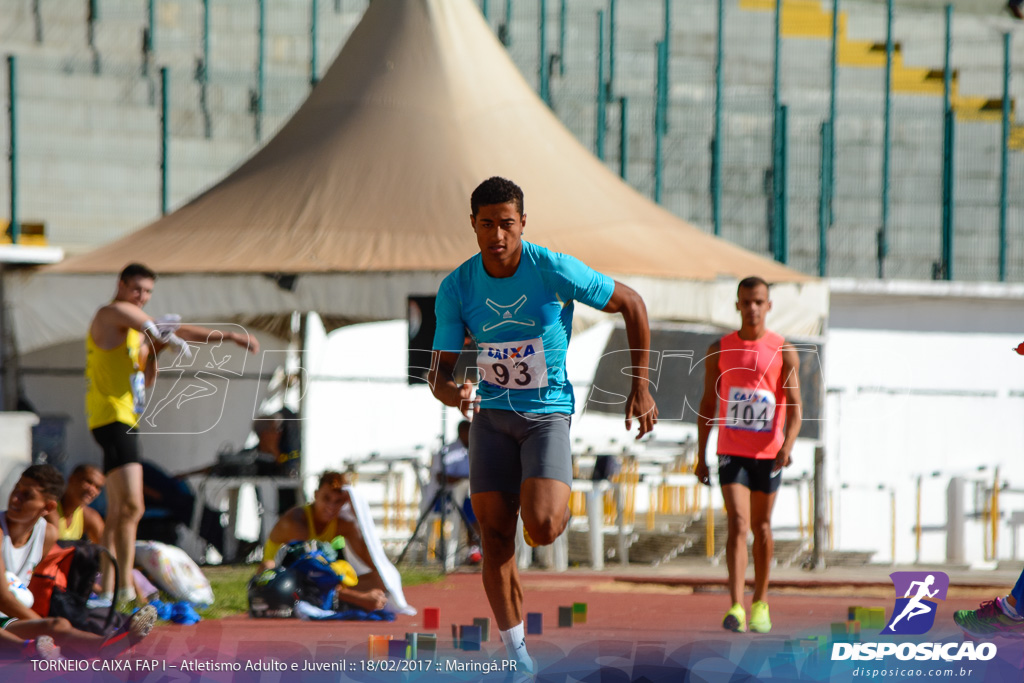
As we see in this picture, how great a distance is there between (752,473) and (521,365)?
208cm

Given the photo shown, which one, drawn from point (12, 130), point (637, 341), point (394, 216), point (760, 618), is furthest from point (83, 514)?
point (12, 130)

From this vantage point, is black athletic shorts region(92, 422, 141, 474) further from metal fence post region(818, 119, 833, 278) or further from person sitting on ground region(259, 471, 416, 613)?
metal fence post region(818, 119, 833, 278)

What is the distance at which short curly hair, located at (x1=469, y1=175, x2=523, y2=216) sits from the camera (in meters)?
4.63

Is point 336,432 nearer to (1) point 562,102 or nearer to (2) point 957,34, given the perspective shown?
(1) point 562,102

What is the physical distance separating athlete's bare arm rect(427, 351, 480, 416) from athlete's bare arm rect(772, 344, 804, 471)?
7.30 feet

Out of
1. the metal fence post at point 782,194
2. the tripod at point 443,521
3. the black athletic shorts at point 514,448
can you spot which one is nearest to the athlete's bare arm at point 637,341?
the black athletic shorts at point 514,448

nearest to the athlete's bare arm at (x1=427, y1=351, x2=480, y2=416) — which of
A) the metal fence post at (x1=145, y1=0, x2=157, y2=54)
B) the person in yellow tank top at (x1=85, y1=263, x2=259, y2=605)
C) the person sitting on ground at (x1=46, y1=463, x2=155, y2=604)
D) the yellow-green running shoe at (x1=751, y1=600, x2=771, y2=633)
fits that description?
the person in yellow tank top at (x1=85, y1=263, x2=259, y2=605)

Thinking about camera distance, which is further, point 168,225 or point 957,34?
point 957,34

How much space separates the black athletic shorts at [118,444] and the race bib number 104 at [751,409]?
2923 millimetres

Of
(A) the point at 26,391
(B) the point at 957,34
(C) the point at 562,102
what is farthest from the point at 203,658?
(B) the point at 957,34

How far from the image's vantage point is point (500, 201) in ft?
15.2

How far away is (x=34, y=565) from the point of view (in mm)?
5559

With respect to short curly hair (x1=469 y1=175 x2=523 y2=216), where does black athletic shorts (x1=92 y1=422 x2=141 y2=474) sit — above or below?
below

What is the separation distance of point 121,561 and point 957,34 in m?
15.5
